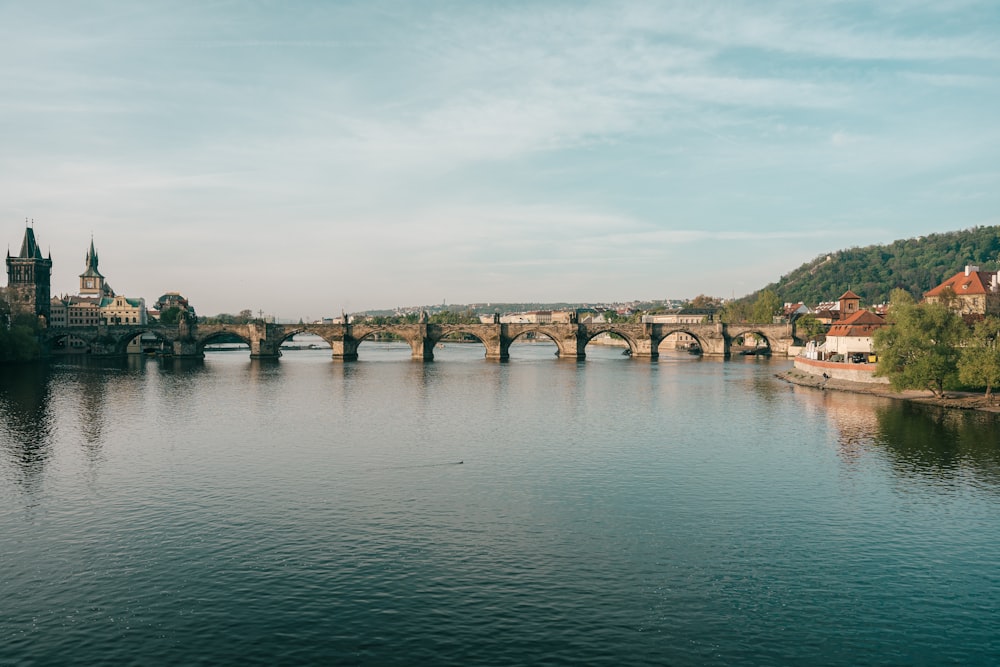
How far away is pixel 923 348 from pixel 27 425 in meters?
78.0

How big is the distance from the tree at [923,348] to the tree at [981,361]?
4.42 ft

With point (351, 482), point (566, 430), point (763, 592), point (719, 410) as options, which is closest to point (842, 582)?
point (763, 592)

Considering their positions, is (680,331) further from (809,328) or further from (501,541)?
(501,541)

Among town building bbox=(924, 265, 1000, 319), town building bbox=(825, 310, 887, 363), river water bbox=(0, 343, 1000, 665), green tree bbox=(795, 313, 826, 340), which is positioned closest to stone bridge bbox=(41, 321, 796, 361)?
green tree bbox=(795, 313, 826, 340)

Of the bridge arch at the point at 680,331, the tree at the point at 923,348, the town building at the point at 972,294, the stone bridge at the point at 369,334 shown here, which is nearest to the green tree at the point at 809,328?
the stone bridge at the point at 369,334

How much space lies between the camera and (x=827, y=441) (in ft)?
165

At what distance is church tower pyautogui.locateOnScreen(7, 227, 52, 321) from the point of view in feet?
507

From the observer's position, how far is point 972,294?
339 ft

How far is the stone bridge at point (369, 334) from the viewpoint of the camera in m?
146

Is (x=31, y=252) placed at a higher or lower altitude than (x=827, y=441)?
higher

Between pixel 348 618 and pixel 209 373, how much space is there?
317 ft

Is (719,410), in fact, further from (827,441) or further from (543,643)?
(543,643)

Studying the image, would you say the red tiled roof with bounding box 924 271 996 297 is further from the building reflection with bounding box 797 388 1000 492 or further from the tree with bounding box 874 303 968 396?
the building reflection with bounding box 797 388 1000 492

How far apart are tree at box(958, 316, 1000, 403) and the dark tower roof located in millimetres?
169720
